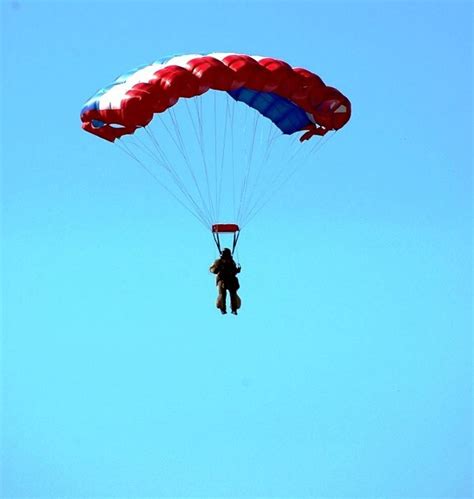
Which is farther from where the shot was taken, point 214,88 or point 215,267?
point 215,267

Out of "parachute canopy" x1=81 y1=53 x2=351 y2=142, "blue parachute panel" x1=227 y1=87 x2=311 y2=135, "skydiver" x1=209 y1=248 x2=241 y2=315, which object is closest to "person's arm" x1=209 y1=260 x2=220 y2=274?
"skydiver" x1=209 y1=248 x2=241 y2=315

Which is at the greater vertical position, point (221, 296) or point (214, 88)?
point (214, 88)

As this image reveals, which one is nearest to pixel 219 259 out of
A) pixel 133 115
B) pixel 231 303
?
pixel 231 303

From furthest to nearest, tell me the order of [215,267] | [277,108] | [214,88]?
[277,108] < [215,267] < [214,88]

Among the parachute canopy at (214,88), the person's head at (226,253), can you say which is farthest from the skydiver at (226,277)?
the parachute canopy at (214,88)

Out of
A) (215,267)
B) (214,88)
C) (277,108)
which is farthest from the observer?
(277,108)

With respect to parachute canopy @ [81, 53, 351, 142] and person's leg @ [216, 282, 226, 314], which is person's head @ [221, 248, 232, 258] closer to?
person's leg @ [216, 282, 226, 314]

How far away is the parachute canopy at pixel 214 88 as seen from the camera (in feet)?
144

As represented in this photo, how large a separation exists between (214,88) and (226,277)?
4.19 meters

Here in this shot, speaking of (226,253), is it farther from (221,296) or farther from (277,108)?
(277,108)

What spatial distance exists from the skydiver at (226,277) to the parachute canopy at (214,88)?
348cm

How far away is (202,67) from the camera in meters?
44.1

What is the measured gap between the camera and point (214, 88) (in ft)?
145

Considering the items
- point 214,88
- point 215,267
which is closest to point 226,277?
point 215,267
